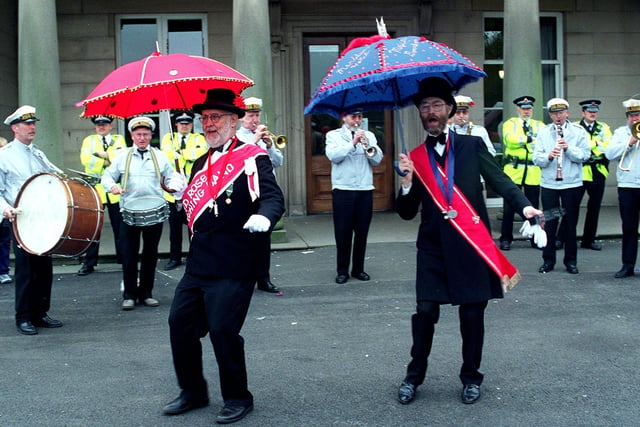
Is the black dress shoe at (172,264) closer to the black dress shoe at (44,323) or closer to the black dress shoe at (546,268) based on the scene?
the black dress shoe at (44,323)

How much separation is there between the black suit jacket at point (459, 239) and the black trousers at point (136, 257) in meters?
3.63

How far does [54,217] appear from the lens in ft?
22.1

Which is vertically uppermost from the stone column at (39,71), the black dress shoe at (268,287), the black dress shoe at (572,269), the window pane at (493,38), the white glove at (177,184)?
the window pane at (493,38)

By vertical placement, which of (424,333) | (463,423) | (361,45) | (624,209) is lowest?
(463,423)

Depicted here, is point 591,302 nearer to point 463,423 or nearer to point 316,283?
point 316,283

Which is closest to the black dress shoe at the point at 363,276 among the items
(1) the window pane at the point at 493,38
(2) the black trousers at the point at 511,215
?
(2) the black trousers at the point at 511,215

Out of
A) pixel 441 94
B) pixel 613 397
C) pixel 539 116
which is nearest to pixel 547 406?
pixel 613 397

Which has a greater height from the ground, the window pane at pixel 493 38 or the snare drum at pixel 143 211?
the window pane at pixel 493 38

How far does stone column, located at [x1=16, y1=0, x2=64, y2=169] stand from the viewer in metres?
10.6

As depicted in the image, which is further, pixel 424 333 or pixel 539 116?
pixel 539 116

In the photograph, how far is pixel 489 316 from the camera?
7.16m

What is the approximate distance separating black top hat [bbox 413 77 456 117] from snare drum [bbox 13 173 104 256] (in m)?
3.35

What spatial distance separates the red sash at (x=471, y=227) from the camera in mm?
4844

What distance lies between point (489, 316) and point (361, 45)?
330 cm
